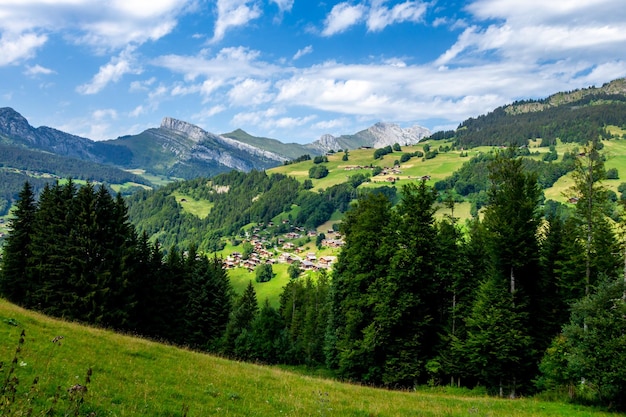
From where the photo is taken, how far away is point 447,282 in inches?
1432

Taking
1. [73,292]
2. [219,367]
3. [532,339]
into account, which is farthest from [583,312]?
[73,292]

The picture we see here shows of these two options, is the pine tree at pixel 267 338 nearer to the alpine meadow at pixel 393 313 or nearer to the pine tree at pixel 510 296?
the alpine meadow at pixel 393 313

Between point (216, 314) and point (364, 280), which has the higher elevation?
point (364, 280)

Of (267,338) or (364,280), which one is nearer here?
(364,280)

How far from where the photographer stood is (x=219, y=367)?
2061cm

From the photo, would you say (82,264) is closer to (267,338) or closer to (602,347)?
(267,338)

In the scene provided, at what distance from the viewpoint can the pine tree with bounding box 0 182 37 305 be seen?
1703 inches

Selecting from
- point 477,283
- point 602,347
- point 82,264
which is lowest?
point 602,347

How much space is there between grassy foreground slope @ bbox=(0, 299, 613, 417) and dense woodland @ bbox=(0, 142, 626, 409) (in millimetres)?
7869

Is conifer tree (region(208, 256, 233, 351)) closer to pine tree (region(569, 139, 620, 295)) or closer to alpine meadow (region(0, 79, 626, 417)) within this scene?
alpine meadow (region(0, 79, 626, 417))

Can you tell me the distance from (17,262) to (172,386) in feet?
128

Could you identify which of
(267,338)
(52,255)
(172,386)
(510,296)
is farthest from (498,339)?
(52,255)

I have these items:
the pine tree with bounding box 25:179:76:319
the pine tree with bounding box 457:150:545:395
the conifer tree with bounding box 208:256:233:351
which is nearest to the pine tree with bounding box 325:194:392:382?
the pine tree with bounding box 457:150:545:395

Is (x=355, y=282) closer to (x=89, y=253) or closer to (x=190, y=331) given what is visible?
(x=89, y=253)
